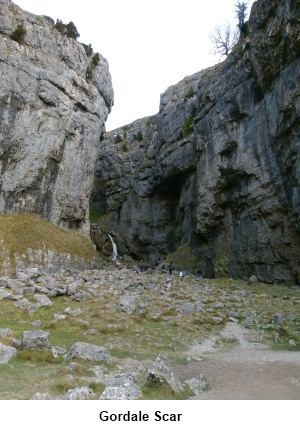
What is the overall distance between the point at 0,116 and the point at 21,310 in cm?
2744

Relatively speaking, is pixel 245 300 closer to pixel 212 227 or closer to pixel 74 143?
pixel 212 227

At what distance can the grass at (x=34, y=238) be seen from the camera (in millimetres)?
34978

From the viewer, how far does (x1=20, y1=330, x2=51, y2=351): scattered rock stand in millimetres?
11422

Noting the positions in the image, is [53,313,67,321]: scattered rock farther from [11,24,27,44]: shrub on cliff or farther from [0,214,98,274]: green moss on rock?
[11,24,27,44]: shrub on cliff

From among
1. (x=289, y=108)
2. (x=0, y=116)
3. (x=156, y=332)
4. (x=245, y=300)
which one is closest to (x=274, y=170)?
(x=289, y=108)

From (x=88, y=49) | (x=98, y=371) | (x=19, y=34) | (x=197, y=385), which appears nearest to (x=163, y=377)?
(x=197, y=385)

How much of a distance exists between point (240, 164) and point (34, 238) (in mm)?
21967

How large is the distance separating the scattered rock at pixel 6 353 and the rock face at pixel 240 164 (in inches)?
981

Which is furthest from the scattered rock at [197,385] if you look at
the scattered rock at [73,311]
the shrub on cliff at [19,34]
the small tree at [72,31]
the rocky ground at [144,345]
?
the small tree at [72,31]

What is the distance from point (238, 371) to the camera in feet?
37.1

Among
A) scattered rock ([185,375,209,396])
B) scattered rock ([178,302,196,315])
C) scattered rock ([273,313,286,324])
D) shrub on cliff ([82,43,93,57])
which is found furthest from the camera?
shrub on cliff ([82,43,93,57])

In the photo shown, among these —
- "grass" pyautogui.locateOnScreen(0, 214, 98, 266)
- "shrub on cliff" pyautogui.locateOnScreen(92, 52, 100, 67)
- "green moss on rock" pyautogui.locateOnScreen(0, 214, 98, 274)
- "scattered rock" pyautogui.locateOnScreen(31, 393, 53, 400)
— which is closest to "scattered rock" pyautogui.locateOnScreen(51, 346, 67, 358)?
"scattered rock" pyautogui.locateOnScreen(31, 393, 53, 400)

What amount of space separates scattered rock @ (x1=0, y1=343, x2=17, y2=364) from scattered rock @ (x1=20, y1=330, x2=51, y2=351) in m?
0.42

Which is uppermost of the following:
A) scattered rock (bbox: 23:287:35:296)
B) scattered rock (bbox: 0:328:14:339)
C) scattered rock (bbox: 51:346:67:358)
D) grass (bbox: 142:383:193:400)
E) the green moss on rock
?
the green moss on rock
